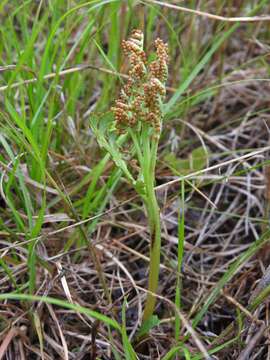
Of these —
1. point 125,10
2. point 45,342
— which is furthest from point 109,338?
point 125,10

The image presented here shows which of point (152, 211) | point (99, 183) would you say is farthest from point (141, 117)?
point (99, 183)

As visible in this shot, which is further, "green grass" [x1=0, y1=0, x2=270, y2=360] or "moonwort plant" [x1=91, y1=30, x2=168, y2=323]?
"green grass" [x1=0, y1=0, x2=270, y2=360]

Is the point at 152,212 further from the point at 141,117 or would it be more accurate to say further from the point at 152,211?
the point at 141,117

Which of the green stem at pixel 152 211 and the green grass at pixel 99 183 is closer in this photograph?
the green stem at pixel 152 211

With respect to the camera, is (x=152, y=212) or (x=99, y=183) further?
(x=99, y=183)

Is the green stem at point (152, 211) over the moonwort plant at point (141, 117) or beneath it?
beneath

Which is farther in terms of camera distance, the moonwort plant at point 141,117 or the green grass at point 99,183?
the green grass at point 99,183

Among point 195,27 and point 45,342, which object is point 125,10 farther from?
point 45,342
